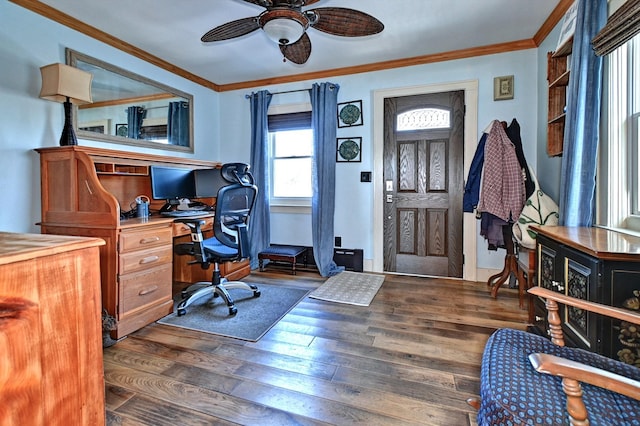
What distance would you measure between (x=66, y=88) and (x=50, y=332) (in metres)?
2.04

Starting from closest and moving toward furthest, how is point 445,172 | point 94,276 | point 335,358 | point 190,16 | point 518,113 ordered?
1. point 94,276
2. point 335,358
3. point 190,16
4. point 518,113
5. point 445,172

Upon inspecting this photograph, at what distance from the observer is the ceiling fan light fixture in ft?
5.85

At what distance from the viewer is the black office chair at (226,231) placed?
2504mm

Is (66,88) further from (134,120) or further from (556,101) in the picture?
(556,101)

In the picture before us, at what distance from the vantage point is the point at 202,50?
3201 millimetres

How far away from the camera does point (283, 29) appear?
184 cm

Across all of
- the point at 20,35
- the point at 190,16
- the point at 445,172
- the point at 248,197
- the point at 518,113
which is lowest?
the point at 248,197

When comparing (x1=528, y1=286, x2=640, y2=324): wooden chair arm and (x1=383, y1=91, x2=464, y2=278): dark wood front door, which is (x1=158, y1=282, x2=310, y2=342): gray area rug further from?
(x1=528, y1=286, x2=640, y2=324): wooden chair arm

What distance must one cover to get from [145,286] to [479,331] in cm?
245

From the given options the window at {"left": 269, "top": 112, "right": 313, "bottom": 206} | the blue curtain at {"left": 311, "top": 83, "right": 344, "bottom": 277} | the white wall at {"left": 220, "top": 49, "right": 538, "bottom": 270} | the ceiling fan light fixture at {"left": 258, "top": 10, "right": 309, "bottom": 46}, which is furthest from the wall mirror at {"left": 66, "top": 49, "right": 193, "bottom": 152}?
the ceiling fan light fixture at {"left": 258, "top": 10, "right": 309, "bottom": 46}

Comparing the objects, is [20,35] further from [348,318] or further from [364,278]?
[364,278]

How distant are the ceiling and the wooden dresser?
2103 mm

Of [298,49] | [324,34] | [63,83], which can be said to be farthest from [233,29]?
[63,83]

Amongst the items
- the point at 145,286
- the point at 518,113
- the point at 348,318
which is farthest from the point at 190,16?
the point at 518,113
